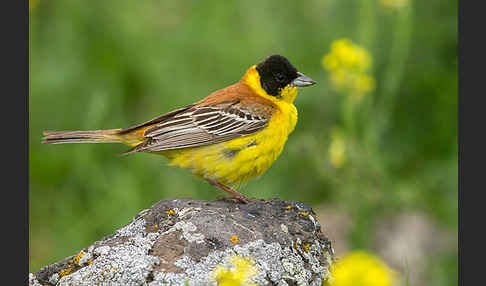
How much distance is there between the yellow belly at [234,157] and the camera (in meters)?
5.48

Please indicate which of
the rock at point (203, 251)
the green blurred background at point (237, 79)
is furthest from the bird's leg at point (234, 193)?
the green blurred background at point (237, 79)

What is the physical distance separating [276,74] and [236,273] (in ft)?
9.07

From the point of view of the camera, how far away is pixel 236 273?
12.0ft

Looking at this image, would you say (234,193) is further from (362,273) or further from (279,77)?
(362,273)

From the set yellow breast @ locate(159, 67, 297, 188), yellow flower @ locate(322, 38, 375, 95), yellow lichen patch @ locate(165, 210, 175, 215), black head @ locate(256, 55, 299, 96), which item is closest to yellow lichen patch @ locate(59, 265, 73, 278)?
yellow lichen patch @ locate(165, 210, 175, 215)

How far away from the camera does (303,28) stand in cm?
973

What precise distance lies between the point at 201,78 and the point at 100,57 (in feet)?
4.41

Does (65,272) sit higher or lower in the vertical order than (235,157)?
lower

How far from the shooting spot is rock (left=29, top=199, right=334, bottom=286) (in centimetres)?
382

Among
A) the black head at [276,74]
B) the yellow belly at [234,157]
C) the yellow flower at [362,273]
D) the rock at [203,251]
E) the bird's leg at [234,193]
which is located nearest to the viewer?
the yellow flower at [362,273]

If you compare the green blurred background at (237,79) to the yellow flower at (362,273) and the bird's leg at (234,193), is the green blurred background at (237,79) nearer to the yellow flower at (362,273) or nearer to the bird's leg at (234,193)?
the bird's leg at (234,193)

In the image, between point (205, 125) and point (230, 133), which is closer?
point (230, 133)

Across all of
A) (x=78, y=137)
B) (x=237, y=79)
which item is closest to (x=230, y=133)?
(x=78, y=137)

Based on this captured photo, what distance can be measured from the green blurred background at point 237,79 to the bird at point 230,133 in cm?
103
